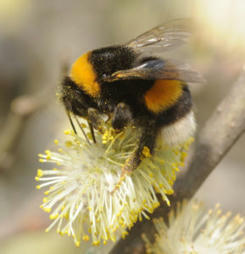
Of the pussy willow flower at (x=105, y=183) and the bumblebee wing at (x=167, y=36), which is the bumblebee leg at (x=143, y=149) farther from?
the bumblebee wing at (x=167, y=36)

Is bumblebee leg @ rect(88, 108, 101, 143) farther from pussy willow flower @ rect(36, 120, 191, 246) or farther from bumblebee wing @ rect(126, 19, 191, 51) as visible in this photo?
bumblebee wing @ rect(126, 19, 191, 51)

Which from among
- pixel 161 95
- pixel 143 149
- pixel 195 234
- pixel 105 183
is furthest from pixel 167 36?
pixel 195 234

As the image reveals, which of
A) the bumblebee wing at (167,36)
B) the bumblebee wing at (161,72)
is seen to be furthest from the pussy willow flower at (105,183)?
the bumblebee wing at (167,36)

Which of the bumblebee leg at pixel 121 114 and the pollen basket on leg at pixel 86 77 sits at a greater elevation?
the pollen basket on leg at pixel 86 77

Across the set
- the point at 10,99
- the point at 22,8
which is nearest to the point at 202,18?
the point at 22,8

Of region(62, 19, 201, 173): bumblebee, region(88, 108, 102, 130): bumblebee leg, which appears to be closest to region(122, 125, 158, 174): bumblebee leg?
region(62, 19, 201, 173): bumblebee

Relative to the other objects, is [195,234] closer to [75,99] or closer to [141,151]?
[141,151]
